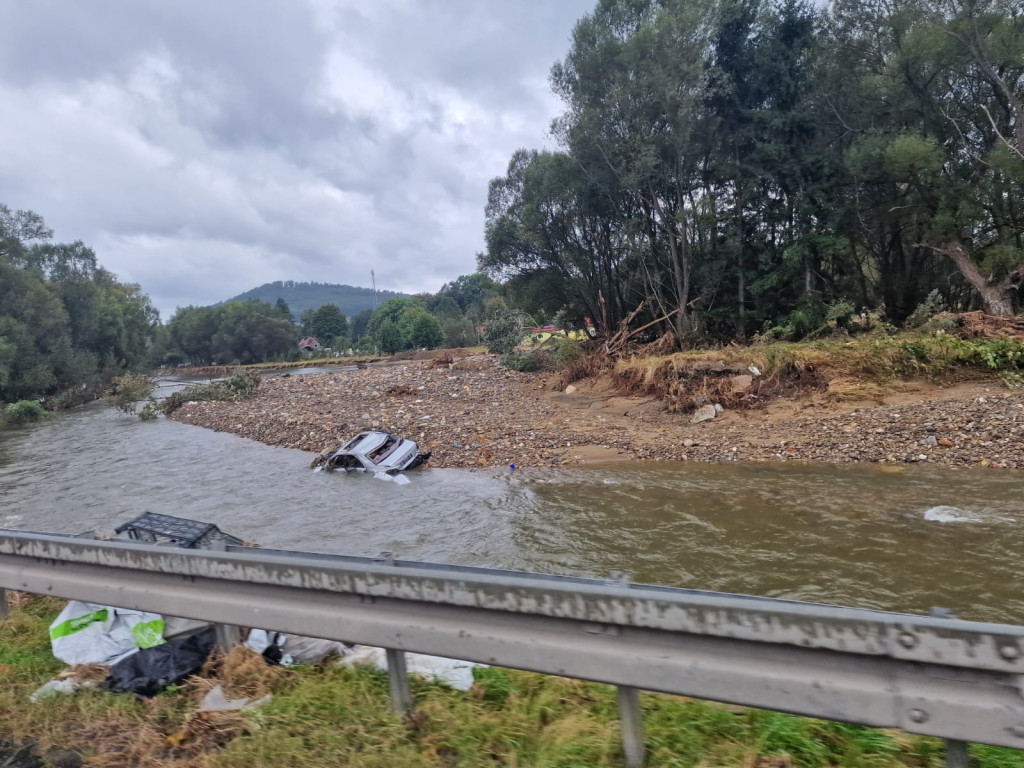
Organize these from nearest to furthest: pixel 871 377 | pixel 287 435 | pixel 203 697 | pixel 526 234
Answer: pixel 203 697 → pixel 871 377 → pixel 287 435 → pixel 526 234

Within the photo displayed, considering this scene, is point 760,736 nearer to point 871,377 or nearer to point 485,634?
point 485,634

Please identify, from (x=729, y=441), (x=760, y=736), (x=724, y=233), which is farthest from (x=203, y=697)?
(x=724, y=233)

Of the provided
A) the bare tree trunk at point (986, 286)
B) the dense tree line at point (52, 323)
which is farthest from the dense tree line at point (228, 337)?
the bare tree trunk at point (986, 286)

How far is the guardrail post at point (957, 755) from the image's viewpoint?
1.73m

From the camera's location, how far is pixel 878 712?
174 centimetres

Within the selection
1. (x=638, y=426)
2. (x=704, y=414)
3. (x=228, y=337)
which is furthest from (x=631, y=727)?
(x=228, y=337)

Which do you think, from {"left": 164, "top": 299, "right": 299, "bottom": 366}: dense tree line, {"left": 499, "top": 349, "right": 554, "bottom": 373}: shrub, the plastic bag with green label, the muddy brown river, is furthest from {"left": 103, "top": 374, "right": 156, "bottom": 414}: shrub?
{"left": 164, "top": 299, "right": 299, "bottom": 366}: dense tree line

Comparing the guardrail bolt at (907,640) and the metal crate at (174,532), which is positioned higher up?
the guardrail bolt at (907,640)

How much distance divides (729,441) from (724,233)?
36.0 ft

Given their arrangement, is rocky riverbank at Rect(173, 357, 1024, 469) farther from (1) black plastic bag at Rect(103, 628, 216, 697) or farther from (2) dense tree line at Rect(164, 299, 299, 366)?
(2) dense tree line at Rect(164, 299, 299, 366)

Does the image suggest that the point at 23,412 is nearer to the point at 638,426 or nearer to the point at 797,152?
the point at 638,426

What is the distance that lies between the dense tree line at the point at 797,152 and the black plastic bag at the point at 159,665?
1689 cm

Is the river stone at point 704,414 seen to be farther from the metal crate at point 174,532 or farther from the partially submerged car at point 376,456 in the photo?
the metal crate at point 174,532

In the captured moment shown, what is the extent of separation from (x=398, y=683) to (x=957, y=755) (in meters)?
1.92
